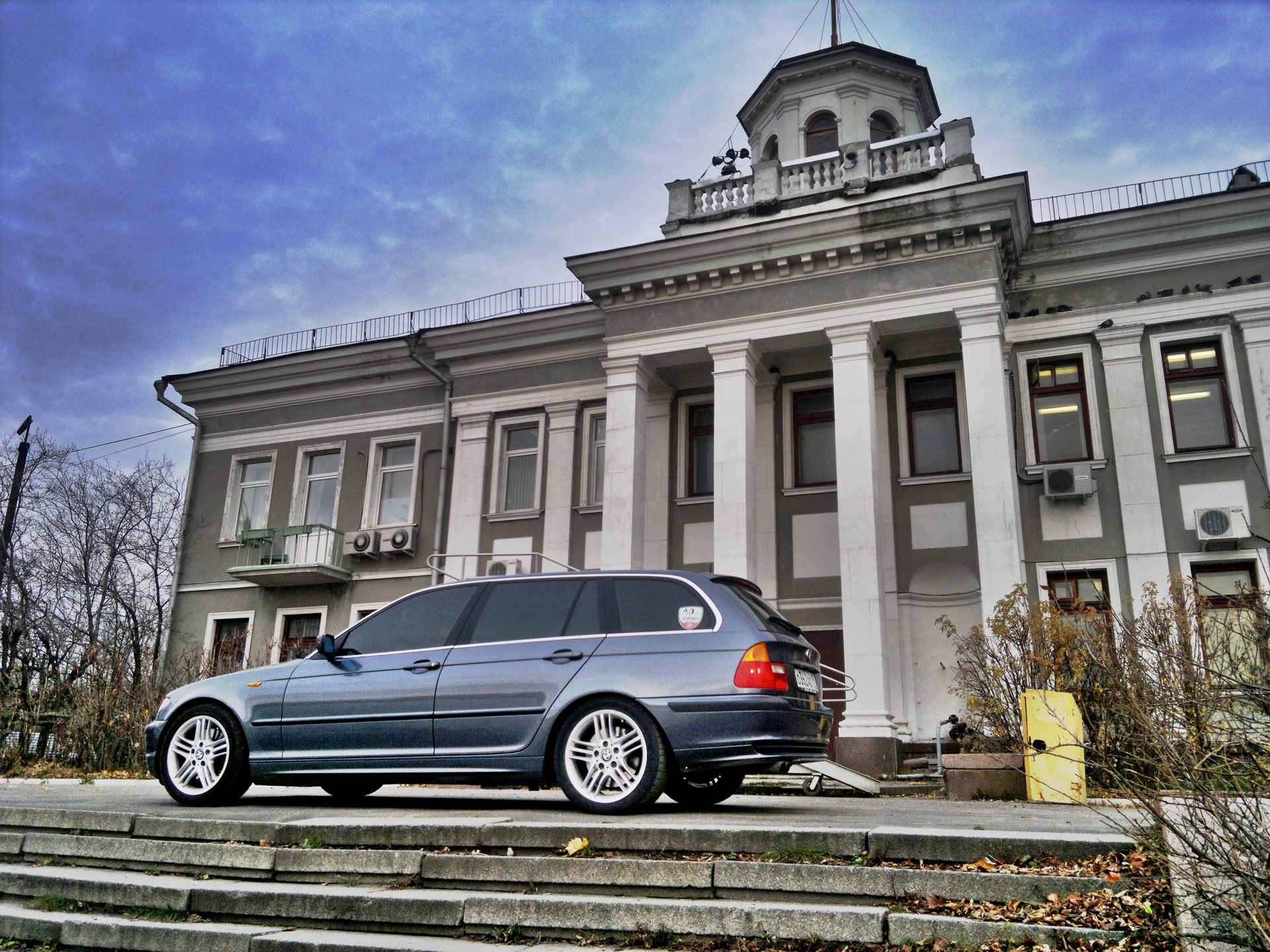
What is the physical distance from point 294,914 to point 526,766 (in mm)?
2051

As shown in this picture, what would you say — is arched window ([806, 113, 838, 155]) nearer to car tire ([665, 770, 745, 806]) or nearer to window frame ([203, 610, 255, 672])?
window frame ([203, 610, 255, 672])

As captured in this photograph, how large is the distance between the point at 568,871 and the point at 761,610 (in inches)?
112

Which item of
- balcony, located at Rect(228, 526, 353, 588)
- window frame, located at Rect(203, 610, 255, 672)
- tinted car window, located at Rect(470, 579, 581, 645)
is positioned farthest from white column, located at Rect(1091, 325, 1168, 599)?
window frame, located at Rect(203, 610, 255, 672)

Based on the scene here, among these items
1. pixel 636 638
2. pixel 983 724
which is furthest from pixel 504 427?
pixel 636 638

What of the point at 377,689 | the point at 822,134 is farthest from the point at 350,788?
the point at 822,134

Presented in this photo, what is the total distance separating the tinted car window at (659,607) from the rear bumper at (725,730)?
56cm

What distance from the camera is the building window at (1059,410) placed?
58.5 ft

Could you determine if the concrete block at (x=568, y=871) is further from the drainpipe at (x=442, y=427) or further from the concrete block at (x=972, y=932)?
the drainpipe at (x=442, y=427)

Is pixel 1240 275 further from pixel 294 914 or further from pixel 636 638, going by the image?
pixel 294 914

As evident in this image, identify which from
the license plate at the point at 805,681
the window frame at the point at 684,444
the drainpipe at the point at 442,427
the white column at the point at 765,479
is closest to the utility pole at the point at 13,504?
the drainpipe at the point at 442,427

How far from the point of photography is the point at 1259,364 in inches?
663

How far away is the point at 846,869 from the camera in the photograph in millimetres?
4340

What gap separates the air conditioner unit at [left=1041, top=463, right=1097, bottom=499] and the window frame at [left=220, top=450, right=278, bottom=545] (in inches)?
679

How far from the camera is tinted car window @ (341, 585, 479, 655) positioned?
A: 746cm
